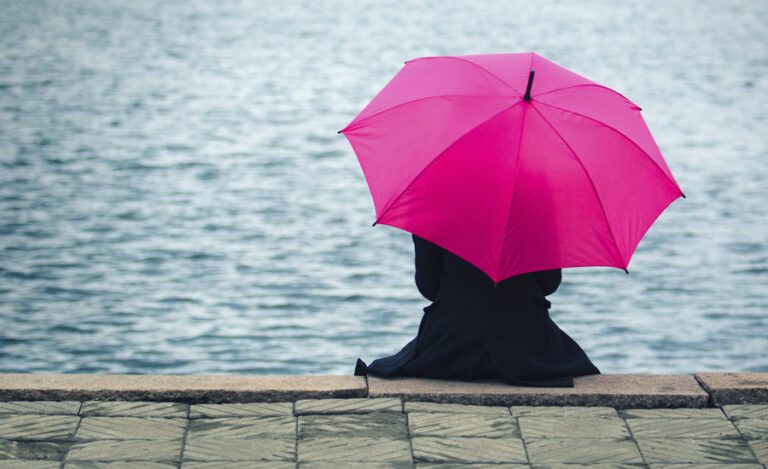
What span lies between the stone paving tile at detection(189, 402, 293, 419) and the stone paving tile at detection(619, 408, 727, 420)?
1.41m

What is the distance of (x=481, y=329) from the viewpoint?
4949 mm

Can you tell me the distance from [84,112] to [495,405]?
15.5 metres

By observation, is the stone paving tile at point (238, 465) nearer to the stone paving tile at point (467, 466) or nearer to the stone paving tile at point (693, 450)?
the stone paving tile at point (467, 466)

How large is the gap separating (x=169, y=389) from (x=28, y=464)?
741mm

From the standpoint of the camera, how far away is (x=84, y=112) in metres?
19.2

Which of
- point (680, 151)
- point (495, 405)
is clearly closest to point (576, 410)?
point (495, 405)

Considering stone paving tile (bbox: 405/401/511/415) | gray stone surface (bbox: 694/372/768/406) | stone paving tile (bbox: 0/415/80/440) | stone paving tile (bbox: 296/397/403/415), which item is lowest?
stone paving tile (bbox: 0/415/80/440)

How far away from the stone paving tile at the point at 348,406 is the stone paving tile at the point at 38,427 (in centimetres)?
91

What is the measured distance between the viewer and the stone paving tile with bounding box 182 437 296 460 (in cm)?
445

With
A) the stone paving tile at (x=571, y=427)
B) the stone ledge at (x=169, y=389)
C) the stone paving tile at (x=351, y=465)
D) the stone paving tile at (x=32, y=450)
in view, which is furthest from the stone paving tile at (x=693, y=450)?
the stone paving tile at (x=32, y=450)

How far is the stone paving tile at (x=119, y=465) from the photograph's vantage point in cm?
434

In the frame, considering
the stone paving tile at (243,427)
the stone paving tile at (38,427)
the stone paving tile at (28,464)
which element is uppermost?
the stone paving tile at (243,427)

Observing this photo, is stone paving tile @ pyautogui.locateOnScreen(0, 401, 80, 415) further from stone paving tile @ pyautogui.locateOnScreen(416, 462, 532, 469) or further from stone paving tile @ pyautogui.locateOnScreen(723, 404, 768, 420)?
stone paving tile @ pyautogui.locateOnScreen(723, 404, 768, 420)

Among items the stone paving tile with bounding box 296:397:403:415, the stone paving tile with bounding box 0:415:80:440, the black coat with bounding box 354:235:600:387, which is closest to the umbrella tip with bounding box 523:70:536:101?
the black coat with bounding box 354:235:600:387
